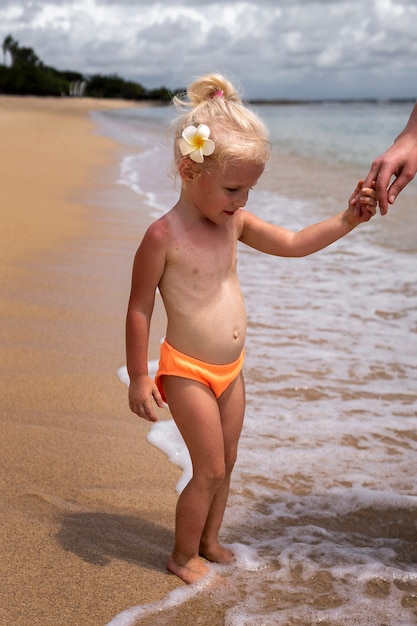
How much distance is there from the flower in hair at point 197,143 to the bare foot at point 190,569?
1.20 metres

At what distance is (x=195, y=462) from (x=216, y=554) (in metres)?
0.35

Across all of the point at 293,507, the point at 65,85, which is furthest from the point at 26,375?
the point at 65,85

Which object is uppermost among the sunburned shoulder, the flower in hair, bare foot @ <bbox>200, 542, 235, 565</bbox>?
the flower in hair

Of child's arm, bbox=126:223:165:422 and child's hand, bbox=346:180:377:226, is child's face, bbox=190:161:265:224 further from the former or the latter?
Answer: child's hand, bbox=346:180:377:226

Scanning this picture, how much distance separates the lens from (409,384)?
4.08 meters

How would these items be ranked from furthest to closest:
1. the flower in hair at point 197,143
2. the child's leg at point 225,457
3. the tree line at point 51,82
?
the tree line at point 51,82, the child's leg at point 225,457, the flower in hair at point 197,143

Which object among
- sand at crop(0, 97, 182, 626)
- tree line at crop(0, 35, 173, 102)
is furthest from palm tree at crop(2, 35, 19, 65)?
sand at crop(0, 97, 182, 626)

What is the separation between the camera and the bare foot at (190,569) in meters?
2.40

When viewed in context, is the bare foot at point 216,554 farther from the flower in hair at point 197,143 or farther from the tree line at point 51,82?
the tree line at point 51,82

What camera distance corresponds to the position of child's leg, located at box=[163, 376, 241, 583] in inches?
94.3

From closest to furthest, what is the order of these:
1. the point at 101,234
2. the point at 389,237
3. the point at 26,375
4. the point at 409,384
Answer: the point at 26,375 < the point at 409,384 < the point at 101,234 < the point at 389,237

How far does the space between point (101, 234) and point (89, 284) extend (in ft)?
5.46

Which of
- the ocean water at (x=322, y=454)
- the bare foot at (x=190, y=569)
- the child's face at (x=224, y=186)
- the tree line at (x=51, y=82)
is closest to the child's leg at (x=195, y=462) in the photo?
the bare foot at (x=190, y=569)

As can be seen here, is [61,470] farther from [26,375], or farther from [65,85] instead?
[65,85]
